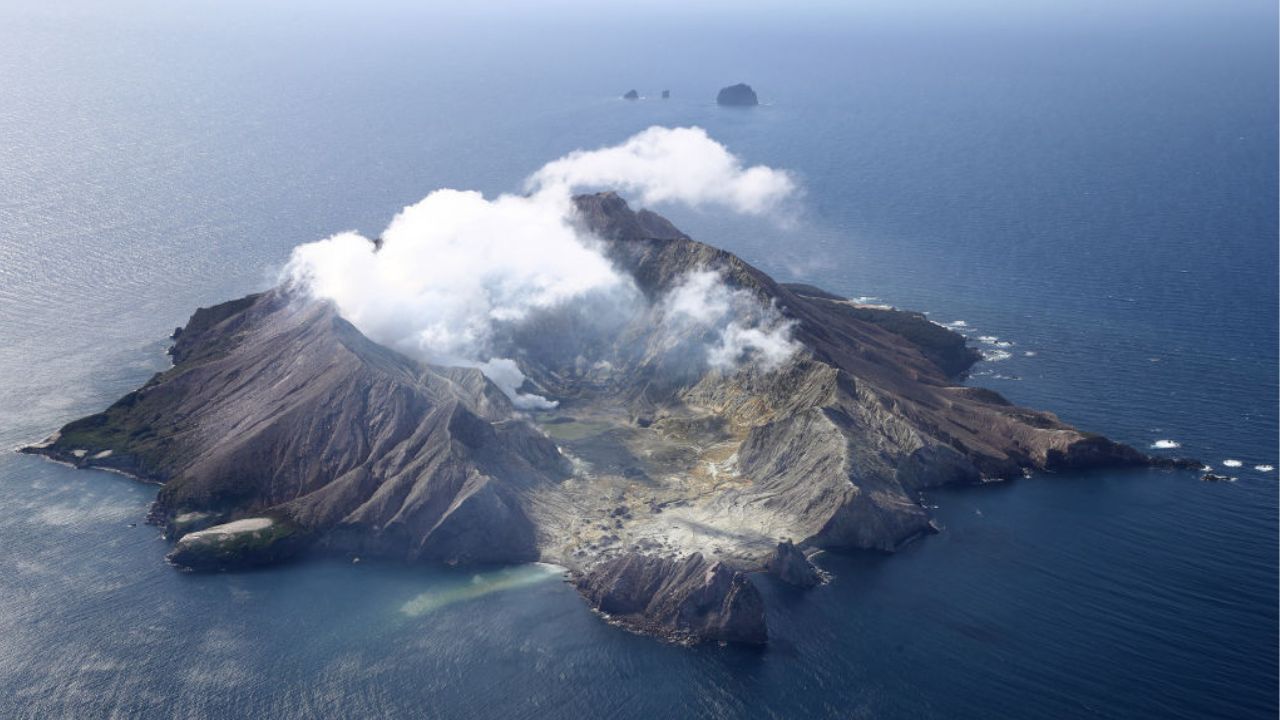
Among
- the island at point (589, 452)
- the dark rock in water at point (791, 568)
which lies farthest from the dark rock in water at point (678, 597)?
the dark rock in water at point (791, 568)

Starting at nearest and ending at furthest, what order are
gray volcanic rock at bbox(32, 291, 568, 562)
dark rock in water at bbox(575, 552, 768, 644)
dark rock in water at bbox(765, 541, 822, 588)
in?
dark rock in water at bbox(575, 552, 768, 644) < dark rock in water at bbox(765, 541, 822, 588) < gray volcanic rock at bbox(32, 291, 568, 562)

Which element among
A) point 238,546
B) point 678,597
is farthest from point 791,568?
point 238,546

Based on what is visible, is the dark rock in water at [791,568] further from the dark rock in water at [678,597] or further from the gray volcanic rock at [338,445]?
the gray volcanic rock at [338,445]

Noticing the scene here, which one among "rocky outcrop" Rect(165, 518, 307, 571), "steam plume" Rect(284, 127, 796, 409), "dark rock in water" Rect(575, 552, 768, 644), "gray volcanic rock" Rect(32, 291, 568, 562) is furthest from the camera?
"steam plume" Rect(284, 127, 796, 409)

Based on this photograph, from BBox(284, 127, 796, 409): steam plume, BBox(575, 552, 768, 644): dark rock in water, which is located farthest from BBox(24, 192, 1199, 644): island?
BBox(284, 127, 796, 409): steam plume

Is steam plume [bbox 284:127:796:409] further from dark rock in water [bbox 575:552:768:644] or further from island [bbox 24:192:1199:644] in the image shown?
dark rock in water [bbox 575:552:768:644]

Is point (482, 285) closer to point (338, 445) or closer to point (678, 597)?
point (338, 445)

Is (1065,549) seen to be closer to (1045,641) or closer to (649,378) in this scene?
(1045,641)
